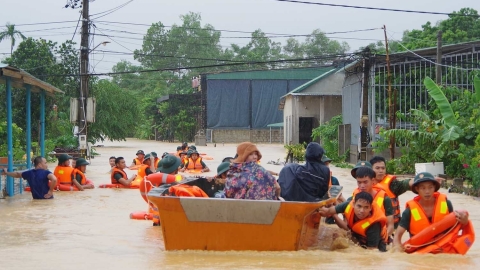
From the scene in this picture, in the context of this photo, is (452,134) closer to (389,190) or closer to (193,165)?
(193,165)

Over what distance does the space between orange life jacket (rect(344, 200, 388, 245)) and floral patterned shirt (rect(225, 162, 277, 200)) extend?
930 millimetres

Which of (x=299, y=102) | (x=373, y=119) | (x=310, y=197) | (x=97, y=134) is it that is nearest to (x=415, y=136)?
(x=373, y=119)

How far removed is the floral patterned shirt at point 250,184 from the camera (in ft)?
29.1

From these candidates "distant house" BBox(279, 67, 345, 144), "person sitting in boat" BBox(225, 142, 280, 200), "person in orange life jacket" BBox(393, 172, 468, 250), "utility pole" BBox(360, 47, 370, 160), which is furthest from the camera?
"distant house" BBox(279, 67, 345, 144)

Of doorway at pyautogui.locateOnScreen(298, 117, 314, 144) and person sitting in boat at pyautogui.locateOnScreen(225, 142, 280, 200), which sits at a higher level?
doorway at pyautogui.locateOnScreen(298, 117, 314, 144)

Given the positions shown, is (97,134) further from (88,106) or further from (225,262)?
(225,262)

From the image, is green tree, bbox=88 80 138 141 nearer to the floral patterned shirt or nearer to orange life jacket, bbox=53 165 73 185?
orange life jacket, bbox=53 165 73 185

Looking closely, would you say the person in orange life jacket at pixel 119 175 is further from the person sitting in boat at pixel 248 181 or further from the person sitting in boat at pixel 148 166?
the person sitting in boat at pixel 248 181

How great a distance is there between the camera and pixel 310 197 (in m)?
9.38

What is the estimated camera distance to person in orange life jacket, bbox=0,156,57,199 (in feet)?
50.8

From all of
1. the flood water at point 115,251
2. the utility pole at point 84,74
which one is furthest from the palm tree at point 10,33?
the flood water at point 115,251

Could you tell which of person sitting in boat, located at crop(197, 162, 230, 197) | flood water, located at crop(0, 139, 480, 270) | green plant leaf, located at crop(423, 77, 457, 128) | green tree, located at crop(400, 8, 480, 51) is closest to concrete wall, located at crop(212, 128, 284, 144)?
green tree, located at crop(400, 8, 480, 51)

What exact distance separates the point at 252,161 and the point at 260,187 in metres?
0.35

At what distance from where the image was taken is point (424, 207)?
8.37 metres
